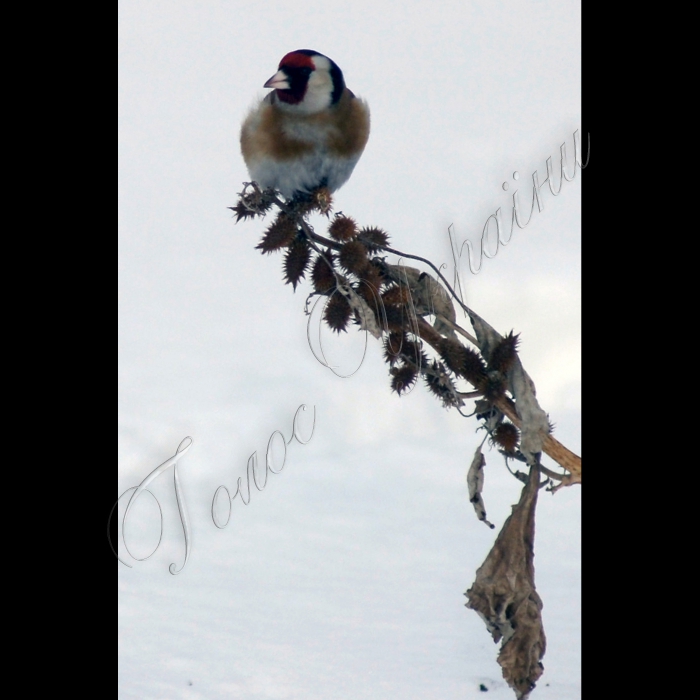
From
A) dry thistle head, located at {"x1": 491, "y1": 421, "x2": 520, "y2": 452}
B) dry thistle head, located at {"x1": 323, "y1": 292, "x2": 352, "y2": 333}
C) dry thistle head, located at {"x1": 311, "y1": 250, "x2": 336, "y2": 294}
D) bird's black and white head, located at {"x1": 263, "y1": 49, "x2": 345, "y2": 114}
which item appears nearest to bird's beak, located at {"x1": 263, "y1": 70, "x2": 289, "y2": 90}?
bird's black and white head, located at {"x1": 263, "y1": 49, "x2": 345, "y2": 114}

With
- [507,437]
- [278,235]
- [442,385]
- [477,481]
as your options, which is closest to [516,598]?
[477,481]

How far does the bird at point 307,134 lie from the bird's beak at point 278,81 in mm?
17

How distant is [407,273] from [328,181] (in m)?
0.34

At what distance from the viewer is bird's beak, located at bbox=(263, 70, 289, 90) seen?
2230mm

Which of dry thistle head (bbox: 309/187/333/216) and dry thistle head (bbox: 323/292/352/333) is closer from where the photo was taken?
dry thistle head (bbox: 323/292/352/333)

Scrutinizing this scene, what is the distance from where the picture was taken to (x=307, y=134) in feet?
7.51

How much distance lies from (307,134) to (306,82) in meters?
0.14

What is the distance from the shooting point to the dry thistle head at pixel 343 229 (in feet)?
7.15

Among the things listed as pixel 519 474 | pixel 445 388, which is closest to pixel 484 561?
pixel 519 474

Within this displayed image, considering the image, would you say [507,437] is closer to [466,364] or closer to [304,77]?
[466,364]

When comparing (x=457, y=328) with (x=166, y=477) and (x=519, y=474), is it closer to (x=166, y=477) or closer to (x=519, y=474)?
(x=519, y=474)

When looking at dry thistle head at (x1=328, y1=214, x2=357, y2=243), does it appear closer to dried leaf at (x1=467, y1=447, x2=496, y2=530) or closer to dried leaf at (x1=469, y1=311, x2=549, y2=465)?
dried leaf at (x1=469, y1=311, x2=549, y2=465)

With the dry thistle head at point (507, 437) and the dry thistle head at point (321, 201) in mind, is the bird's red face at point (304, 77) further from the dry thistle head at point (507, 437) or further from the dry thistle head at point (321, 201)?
the dry thistle head at point (507, 437)

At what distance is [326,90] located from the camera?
7.54 feet
